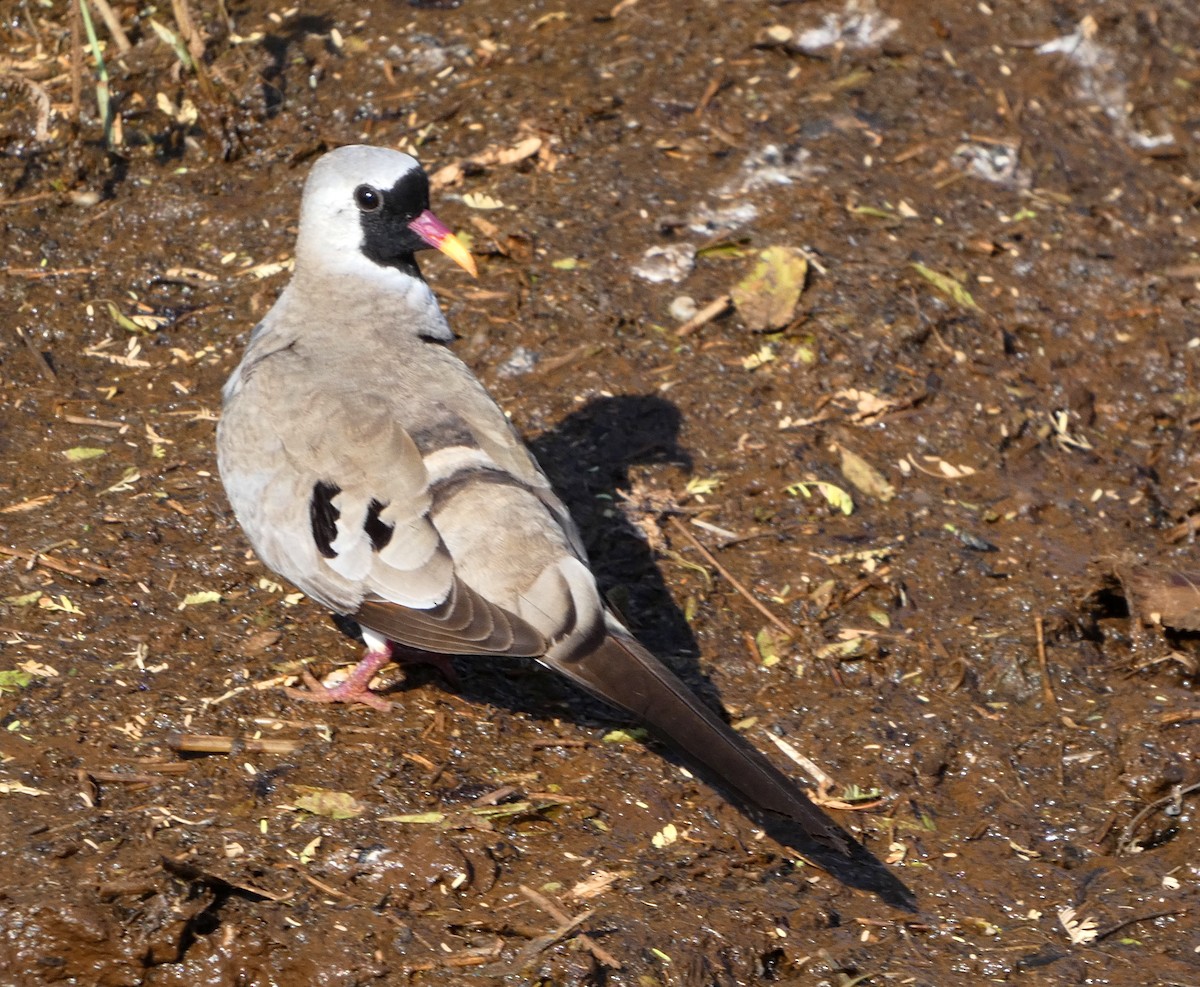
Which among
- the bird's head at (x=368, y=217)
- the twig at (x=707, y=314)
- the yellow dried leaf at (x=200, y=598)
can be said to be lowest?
the twig at (x=707, y=314)

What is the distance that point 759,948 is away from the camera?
399 centimetres

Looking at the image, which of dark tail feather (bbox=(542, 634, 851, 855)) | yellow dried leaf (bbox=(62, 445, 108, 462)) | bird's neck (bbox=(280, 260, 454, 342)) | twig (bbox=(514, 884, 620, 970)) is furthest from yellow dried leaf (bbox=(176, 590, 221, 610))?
twig (bbox=(514, 884, 620, 970))

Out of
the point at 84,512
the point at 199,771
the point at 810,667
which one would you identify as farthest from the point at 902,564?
the point at 84,512

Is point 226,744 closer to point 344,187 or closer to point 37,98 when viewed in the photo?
point 344,187

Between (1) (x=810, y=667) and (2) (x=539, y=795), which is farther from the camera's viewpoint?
(1) (x=810, y=667)

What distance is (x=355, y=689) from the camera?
468 cm

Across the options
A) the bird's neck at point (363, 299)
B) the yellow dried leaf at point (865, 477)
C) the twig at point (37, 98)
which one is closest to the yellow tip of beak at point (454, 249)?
the bird's neck at point (363, 299)

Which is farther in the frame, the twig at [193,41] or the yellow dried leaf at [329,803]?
the twig at [193,41]

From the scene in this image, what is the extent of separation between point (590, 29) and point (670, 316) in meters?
2.14

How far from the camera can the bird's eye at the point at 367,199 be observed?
517cm

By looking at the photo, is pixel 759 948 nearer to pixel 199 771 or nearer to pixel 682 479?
pixel 199 771

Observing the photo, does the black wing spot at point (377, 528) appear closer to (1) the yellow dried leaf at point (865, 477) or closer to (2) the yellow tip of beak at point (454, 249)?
(2) the yellow tip of beak at point (454, 249)

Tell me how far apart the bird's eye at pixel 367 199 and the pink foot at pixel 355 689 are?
160 cm

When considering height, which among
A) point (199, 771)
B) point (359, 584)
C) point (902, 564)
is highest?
point (359, 584)
